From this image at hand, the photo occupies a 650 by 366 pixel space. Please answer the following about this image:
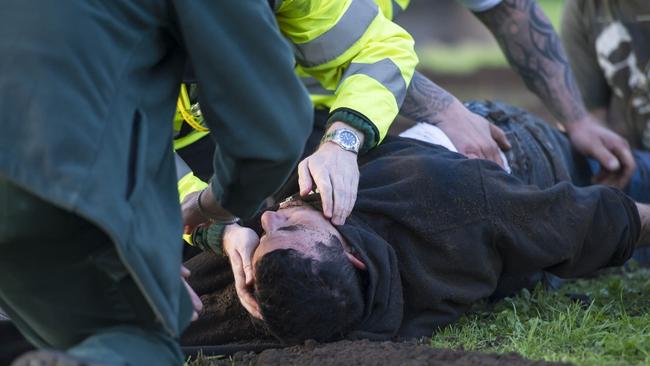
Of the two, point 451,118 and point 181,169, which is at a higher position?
point 451,118

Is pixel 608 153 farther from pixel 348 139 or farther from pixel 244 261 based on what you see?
pixel 244 261

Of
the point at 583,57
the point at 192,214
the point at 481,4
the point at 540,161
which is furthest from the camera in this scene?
the point at 583,57

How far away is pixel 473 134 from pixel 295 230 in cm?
109

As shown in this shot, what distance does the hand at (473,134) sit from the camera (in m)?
4.11

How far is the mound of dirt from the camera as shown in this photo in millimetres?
2926

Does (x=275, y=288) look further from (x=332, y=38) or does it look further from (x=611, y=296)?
(x=611, y=296)

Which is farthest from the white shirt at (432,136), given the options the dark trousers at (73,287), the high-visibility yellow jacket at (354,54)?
the dark trousers at (73,287)

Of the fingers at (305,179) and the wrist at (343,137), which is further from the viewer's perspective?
the wrist at (343,137)

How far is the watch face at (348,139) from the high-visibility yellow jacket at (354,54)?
0.18 ft

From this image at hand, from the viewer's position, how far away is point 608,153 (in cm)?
468

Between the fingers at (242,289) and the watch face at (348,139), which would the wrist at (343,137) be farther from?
the fingers at (242,289)

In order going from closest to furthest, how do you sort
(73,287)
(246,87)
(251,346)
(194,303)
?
(246,87) → (73,287) → (194,303) → (251,346)

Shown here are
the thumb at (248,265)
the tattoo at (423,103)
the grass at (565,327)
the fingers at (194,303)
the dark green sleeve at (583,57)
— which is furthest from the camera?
the dark green sleeve at (583,57)

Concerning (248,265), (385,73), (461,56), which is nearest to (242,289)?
(248,265)
